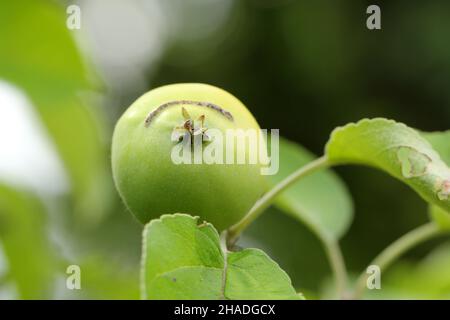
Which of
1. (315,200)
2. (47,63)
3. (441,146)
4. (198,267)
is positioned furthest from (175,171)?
(47,63)

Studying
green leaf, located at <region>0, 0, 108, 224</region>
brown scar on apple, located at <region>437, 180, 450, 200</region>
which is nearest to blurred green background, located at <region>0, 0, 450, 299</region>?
green leaf, located at <region>0, 0, 108, 224</region>

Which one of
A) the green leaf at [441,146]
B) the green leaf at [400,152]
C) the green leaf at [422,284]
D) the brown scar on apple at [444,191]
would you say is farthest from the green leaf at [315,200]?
the brown scar on apple at [444,191]

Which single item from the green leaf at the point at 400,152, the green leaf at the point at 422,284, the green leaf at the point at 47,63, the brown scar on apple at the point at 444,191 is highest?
the green leaf at the point at 47,63

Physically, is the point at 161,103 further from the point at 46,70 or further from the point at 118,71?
the point at 118,71

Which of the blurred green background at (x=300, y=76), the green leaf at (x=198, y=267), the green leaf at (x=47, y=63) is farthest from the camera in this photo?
the blurred green background at (x=300, y=76)

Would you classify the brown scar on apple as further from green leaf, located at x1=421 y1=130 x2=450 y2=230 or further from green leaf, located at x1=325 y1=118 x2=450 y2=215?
green leaf, located at x1=421 y1=130 x2=450 y2=230

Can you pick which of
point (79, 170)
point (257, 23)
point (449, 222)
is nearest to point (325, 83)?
point (257, 23)

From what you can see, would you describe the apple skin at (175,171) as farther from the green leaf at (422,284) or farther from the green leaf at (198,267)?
the green leaf at (422,284)
